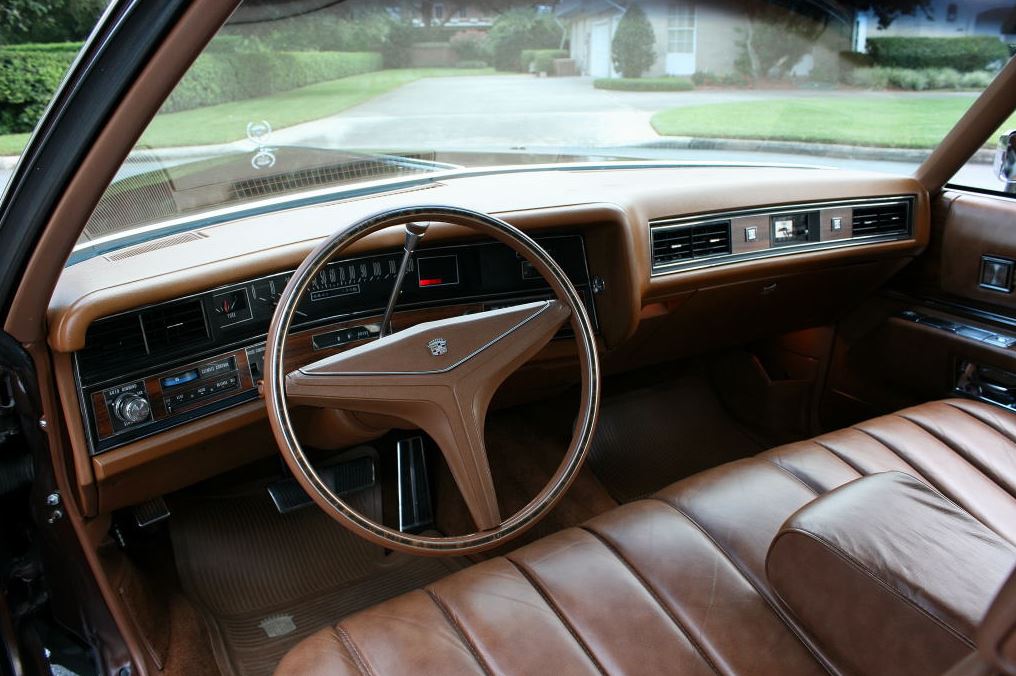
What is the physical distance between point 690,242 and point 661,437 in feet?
2.98

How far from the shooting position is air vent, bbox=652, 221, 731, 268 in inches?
92.8

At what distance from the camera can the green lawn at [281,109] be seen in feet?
6.09

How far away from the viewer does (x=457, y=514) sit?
8.59 feet

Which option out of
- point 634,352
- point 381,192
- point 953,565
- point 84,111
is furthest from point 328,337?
point 953,565

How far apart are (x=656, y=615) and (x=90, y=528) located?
49.0 inches

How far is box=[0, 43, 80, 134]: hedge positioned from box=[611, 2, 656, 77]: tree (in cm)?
178

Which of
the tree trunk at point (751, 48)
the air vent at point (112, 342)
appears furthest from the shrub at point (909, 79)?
the air vent at point (112, 342)

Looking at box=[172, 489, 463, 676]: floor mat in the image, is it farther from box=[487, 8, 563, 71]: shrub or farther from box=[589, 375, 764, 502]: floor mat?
box=[487, 8, 563, 71]: shrub

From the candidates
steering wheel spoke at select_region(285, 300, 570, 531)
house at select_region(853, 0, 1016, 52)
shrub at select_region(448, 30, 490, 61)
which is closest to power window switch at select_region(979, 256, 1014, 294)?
house at select_region(853, 0, 1016, 52)

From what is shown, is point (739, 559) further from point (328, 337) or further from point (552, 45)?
point (552, 45)

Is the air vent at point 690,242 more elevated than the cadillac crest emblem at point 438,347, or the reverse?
the air vent at point 690,242

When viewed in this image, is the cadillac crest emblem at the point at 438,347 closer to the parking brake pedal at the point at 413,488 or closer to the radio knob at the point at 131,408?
the radio knob at the point at 131,408

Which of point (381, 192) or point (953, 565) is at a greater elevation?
point (381, 192)

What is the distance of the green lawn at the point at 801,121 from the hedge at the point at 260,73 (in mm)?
1135
